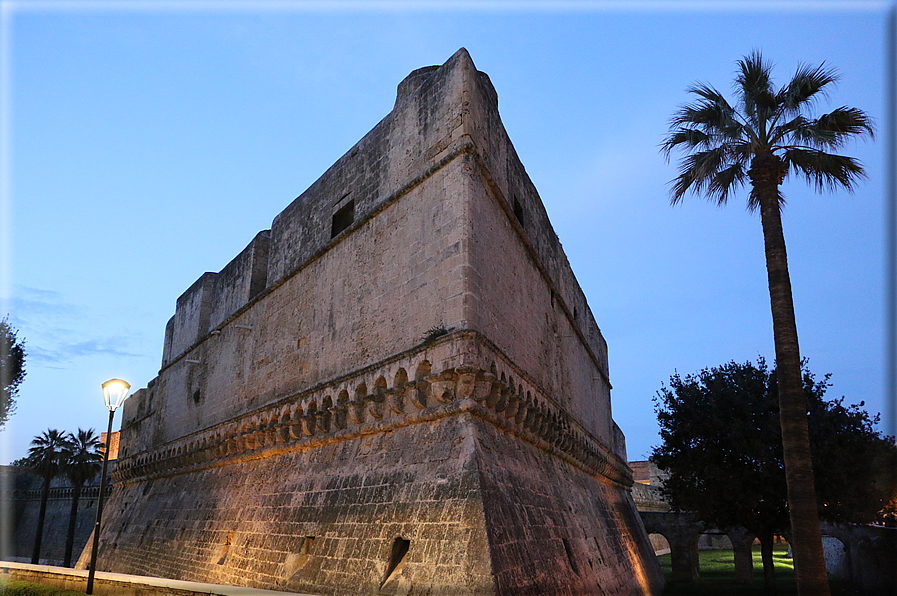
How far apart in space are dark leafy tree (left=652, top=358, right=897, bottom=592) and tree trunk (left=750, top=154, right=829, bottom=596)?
6716mm

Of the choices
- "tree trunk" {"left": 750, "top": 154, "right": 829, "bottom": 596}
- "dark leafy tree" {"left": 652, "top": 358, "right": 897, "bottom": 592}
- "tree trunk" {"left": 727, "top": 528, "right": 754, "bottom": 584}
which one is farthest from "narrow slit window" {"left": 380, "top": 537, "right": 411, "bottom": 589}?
"tree trunk" {"left": 727, "top": 528, "right": 754, "bottom": 584}

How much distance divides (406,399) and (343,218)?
4.73m

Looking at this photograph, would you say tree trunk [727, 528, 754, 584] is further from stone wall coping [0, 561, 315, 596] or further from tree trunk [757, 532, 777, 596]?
stone wall coping [0, 561, 315, 596]

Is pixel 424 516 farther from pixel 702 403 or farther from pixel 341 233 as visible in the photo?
pixel 702 403

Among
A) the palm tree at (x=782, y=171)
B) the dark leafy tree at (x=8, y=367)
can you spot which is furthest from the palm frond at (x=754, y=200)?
the dark leafy tree at (x=8, y=367)

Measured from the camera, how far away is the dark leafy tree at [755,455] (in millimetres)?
14438

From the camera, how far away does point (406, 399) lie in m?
8.20

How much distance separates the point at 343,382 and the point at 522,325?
3.31 metres

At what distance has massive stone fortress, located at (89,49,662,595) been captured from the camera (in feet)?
23.7

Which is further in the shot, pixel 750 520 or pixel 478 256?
pixel 750 520

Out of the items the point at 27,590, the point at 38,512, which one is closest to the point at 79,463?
the point at 38,512

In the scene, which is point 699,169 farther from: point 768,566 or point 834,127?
point 768,566

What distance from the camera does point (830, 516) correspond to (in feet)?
47.9

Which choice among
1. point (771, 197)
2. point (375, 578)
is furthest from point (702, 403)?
point (375, 578)
